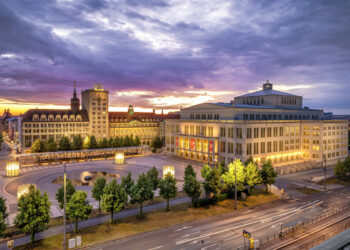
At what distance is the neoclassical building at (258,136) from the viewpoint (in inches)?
3556

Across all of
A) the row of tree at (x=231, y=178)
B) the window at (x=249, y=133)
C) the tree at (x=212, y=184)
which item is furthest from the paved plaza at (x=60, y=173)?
A: the window at (x=249, y=133)

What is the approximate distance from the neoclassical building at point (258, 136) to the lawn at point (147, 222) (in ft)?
125

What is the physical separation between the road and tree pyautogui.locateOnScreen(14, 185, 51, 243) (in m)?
8.14

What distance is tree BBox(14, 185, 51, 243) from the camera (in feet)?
107

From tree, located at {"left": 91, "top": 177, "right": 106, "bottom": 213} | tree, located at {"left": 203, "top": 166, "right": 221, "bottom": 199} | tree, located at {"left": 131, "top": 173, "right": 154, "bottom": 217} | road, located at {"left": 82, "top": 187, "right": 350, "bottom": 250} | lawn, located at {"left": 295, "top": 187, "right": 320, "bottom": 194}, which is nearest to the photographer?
road, located at {"left": 82, "top": 187, "right": 350, "bottom": 250}

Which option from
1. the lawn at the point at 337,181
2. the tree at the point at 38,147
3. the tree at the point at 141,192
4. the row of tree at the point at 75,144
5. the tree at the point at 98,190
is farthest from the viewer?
the row of tree at the point at 75,144

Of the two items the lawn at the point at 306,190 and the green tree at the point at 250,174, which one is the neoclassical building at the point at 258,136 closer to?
the lawn at the point at 306,190

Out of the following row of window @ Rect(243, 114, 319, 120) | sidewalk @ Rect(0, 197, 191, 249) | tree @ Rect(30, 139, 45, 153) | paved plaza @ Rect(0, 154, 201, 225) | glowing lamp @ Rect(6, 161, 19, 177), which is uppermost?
row of window @ Rect(243, 114, 319, 120)

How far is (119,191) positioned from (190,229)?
43.2 ft

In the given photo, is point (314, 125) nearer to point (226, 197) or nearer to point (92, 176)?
point (226, 197)

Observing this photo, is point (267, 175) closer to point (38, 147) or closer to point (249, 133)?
point (249, 133)

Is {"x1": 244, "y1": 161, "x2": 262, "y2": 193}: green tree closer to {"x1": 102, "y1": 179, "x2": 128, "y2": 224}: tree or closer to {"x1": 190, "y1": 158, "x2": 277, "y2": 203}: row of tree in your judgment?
{"x1": 190, "y1": 158, "x2": 277, "y2": 203}: row of tree

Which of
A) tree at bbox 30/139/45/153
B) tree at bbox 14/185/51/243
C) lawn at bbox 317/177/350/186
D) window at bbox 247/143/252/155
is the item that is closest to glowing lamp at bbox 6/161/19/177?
tree at bbox 30/139/45/153

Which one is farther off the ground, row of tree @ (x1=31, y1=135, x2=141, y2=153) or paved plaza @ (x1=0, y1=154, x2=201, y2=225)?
row of tree @ (x1=31, y1=135, x2=141, y2=153)
